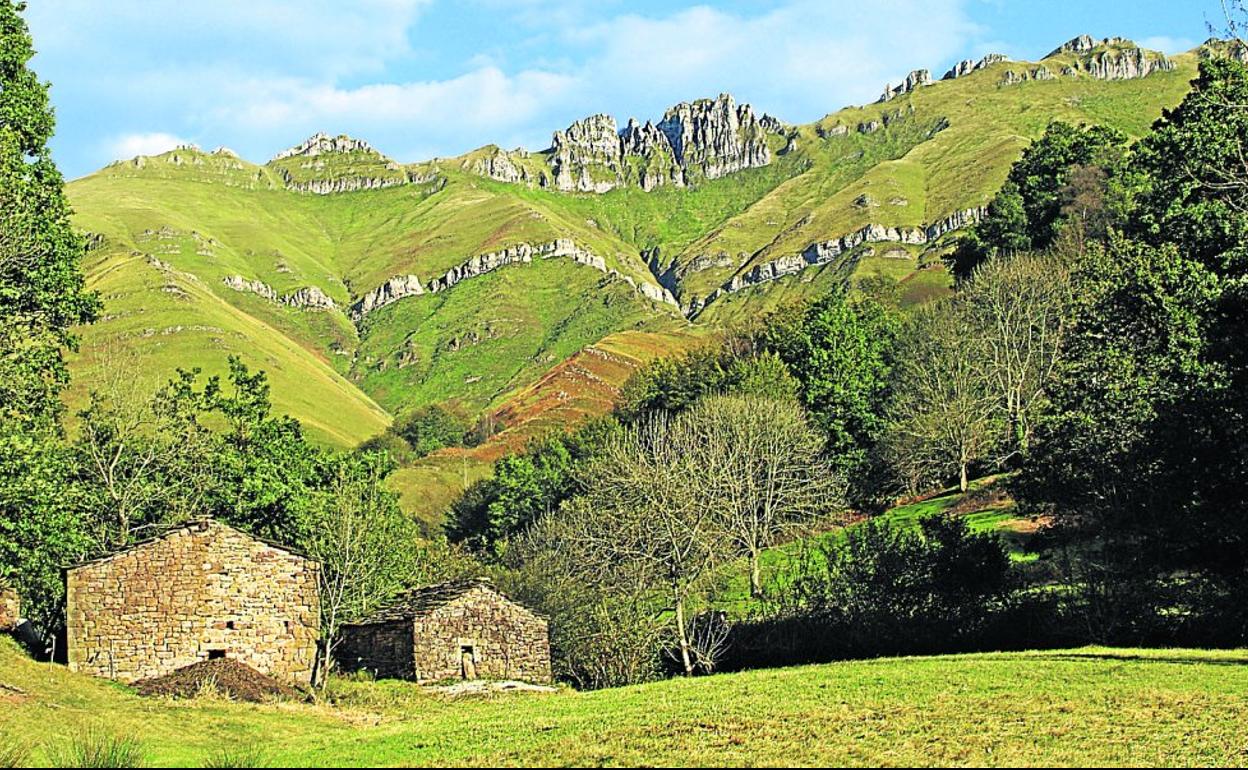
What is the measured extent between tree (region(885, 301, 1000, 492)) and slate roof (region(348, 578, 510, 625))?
32335 mm

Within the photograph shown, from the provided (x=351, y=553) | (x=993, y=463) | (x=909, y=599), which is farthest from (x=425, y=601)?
(x=993, y=463)

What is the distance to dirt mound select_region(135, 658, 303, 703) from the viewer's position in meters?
31.2

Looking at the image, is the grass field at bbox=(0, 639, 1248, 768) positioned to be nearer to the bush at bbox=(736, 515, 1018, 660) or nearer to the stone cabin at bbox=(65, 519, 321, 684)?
the stone cabin at bbox=(65, 519, 321, 684)

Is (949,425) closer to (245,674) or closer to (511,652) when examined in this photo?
(511,652)

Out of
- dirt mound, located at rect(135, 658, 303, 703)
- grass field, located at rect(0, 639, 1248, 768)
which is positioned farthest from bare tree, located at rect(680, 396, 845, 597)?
dirt mound, located at rect(135, 658, 303, 703)

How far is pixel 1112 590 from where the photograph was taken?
3556 cm

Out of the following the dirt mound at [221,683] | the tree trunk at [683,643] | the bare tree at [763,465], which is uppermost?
the bare tree at [763,465]

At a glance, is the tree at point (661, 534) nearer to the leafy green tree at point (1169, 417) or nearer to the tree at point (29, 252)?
the leafy green tree at point (1169, 417)

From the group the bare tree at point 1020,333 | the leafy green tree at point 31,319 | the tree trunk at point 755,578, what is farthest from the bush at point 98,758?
the bare tree at point 1020,333

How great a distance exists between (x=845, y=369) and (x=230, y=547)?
51.5m

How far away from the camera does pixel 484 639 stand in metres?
39.0

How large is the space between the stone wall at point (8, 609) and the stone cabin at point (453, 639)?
1104cm

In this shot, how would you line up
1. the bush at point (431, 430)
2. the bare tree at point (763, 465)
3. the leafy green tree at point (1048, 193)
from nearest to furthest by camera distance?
1. the bare tree at point (763, 465)
2. the leafy green tree at point (1048, 193)
3. the bush at point (431, 430)

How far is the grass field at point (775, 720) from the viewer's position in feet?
51.9
